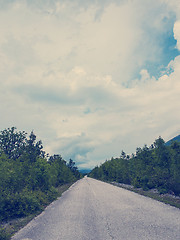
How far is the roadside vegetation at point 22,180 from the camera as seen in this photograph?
1138cm

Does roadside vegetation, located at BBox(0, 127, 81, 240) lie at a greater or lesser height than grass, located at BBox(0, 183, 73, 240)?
greater

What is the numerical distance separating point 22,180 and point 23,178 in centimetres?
21

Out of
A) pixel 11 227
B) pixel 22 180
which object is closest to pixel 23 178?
pixel 22 180

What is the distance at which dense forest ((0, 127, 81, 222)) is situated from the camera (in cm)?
1151

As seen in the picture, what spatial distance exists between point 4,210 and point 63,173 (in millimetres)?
32293

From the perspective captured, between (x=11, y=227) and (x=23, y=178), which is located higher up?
(x=23, y=178)

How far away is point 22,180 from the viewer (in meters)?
14.9

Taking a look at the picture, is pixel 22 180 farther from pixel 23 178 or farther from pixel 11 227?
pixel 11 227

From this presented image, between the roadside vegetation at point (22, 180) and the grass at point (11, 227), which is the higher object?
the roadside vegetation at point (22, 180)

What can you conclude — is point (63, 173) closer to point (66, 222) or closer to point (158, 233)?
point (66, 222)

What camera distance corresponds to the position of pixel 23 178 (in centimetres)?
1512

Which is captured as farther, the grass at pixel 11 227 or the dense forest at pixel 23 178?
the dense forest at pixel 23 178

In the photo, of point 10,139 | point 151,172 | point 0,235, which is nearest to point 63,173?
point 10,139

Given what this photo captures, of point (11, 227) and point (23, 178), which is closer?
point (11, 227)
